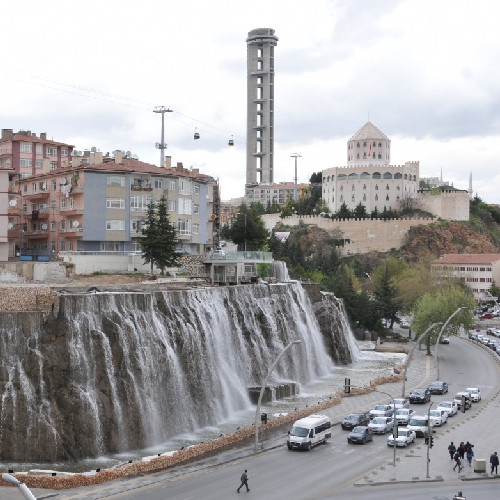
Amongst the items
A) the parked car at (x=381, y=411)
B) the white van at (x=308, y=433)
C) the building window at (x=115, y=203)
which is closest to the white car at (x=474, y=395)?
the parked car at (x=381, y=411)

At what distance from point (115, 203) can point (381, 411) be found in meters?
31.7

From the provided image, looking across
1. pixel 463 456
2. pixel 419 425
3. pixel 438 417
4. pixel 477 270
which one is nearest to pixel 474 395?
pixel 438 417

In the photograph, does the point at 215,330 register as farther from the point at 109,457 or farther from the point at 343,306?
the point at 343,306

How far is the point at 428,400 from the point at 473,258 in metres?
98.8

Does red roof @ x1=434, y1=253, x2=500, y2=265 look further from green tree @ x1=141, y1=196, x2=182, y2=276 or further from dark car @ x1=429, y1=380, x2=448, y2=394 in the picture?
green tree @ x1=141, y1=196, x2=182, y2=276

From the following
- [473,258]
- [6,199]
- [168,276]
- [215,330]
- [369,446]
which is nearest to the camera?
[369,446]

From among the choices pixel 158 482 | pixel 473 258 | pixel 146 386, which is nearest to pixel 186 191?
pixel 146 386

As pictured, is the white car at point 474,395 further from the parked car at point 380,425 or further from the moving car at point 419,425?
the parked car at point 380,425

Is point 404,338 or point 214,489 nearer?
point 214,489

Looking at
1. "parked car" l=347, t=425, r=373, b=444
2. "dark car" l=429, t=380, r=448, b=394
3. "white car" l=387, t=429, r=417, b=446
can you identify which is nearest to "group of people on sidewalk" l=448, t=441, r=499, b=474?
"white car" l=387, t=429, r=417, b=446

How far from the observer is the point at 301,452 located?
43812mm

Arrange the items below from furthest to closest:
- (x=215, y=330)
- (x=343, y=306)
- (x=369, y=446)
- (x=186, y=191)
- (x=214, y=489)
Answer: (x=343, y=306)
(x=186, y=191)
(x=215, y=330)
(x=369, y=446)
(x=214, y=489)

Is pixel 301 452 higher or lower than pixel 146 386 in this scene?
lower

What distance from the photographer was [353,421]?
1950 inches
